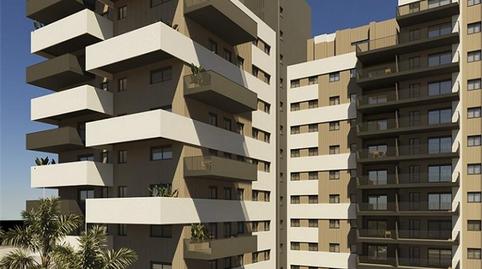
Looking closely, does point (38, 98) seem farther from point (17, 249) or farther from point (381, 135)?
point (381, 135)

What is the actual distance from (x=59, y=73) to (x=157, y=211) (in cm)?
1772

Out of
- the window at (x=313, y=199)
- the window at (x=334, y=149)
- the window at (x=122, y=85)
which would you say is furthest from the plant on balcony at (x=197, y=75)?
the window at (x=313, y=199)

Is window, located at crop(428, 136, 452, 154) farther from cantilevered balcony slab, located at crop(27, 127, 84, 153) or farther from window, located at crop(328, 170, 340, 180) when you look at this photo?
cantilevered balcony slab, located at crop(27, 127, 84, 153)

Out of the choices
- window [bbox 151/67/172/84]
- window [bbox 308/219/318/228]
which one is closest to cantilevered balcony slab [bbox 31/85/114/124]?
window [bbox 151/67/172/84]

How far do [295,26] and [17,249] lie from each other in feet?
133

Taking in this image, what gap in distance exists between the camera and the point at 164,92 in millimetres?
32969

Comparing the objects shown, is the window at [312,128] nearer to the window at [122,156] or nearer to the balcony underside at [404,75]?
the balcony underside at [404,75]

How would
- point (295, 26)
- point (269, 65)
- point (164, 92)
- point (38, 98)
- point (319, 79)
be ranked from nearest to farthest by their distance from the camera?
point (164, 92) → point (38, 98) → point (269, 65) → point (319, 79) → point (295, 26)

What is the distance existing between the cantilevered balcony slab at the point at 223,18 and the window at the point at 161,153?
10712 millimetres

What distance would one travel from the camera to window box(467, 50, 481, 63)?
4125 centimetres

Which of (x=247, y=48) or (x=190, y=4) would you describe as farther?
(x=247, y=48)

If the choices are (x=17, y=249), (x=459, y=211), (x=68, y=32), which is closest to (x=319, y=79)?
(x=459, y=211)

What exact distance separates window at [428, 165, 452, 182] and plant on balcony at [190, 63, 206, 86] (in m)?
25.0

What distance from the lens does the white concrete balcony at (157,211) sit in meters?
29.1
